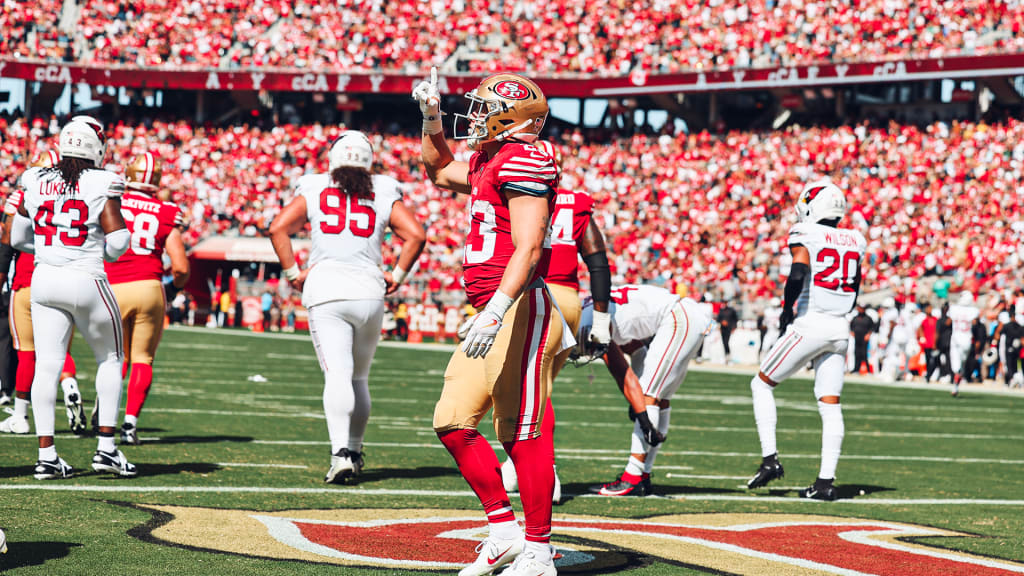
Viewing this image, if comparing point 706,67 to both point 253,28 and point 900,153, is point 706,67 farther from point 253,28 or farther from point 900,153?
point 253,28

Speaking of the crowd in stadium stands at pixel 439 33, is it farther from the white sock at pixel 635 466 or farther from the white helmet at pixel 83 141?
the white helmet at pixel 83 141

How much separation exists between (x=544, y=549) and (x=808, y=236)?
12.6 ft

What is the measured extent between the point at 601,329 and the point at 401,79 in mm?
32525

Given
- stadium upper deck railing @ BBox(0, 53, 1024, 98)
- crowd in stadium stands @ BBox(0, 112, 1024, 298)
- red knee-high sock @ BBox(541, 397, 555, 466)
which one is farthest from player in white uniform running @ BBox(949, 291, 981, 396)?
red knee-high sock @ BBox(541, 397, 555, 466)

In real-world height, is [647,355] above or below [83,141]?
below

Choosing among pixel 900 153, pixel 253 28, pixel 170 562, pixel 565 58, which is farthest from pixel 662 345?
pixel 253 28

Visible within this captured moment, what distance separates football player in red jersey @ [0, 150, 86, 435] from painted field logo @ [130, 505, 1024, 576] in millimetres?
3197

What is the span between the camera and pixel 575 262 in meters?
6.56

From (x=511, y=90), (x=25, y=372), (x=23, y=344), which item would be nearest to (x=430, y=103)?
(x=511, y=90)

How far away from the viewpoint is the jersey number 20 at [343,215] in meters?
7.08

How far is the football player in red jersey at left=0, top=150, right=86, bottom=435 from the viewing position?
27.0 ft

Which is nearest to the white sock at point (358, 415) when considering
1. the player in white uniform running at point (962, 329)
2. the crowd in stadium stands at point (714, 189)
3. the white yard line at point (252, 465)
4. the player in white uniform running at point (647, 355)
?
the white yard line at point (252, 465)

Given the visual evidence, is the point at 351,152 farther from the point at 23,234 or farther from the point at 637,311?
the point at 23,234

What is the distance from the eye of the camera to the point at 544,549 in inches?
172
